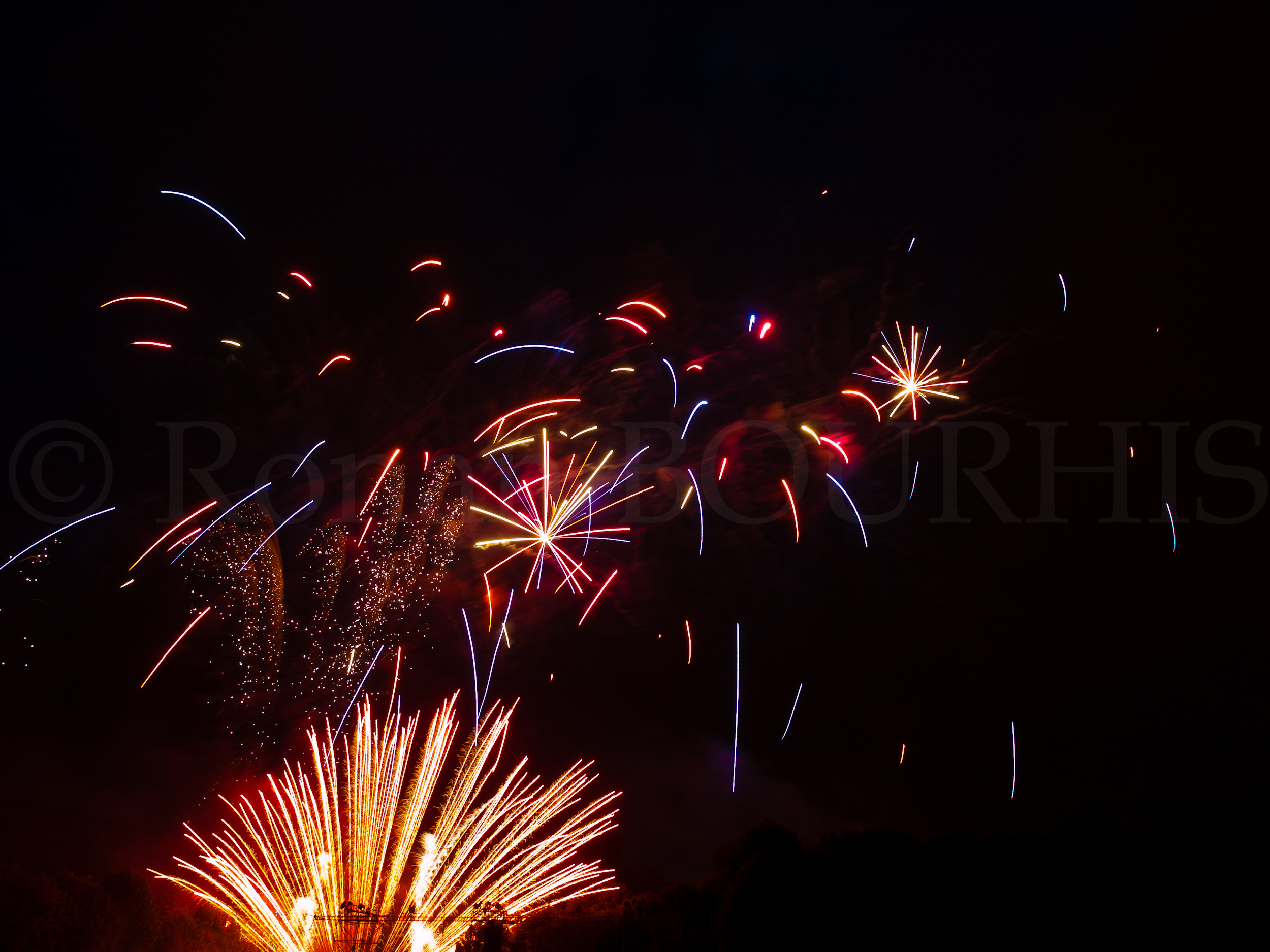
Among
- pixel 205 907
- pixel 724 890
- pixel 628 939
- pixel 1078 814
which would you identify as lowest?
pixel 205 907

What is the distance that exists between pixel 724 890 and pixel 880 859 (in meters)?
3.70

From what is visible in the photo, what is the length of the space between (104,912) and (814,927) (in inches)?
935

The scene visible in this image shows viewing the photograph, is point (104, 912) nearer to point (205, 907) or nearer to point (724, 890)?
point (205, 907)

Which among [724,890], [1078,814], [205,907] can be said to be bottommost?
[205,907]

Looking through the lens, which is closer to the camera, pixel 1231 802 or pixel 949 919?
pixel 949 919

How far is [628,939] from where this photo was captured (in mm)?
18984

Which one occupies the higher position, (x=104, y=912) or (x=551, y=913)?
(x=551, y=913)

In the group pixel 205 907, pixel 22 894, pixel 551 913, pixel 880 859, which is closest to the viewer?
pixel 880 859

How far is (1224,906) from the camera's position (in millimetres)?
15023

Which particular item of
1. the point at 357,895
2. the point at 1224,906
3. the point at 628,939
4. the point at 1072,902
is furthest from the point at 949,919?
the point at 357,895

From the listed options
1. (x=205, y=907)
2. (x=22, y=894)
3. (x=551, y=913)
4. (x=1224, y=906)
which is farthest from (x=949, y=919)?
(x=205, y=907)

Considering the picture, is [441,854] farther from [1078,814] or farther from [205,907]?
[205,907]

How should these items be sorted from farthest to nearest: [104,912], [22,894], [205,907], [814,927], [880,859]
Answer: [205,907], [104,912], [22,894], [880,859], [814,927]

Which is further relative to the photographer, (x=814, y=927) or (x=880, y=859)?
(x=880, y=859)
